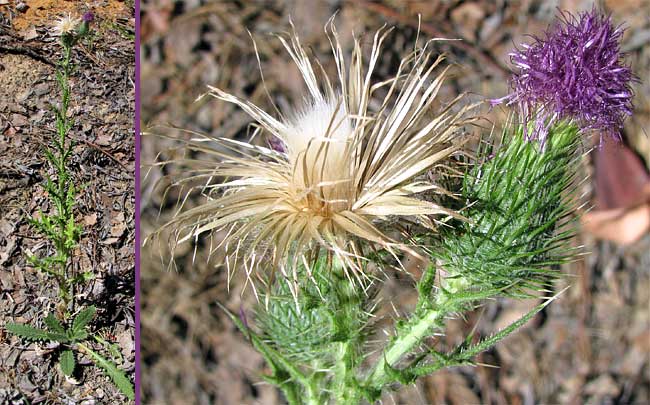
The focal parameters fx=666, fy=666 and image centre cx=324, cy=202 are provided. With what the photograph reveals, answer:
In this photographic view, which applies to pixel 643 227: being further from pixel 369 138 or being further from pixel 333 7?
pixel 369 138

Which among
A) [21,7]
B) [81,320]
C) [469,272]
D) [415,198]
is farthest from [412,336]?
[21,7]

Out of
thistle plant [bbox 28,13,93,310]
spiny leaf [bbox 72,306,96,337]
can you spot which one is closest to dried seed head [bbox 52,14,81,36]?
thistle plant [bbox 28,13,93,310]

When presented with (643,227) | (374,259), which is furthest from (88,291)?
(643,227)

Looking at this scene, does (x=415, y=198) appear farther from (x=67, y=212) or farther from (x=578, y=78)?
(x=67, y=212)

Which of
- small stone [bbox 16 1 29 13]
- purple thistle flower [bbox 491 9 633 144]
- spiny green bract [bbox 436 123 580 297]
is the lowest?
spiny green bract [bbox 436 123 580 297]

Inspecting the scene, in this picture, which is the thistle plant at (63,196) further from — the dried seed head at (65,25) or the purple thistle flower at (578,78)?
the purple thistle flower at (578,78)

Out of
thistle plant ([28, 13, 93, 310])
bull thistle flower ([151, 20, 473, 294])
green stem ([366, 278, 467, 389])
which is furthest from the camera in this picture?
thistle plant ([28, 13, 93, 310])

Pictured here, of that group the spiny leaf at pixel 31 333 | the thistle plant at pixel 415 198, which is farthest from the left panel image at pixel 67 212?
the thistle plant at pixel 415 198

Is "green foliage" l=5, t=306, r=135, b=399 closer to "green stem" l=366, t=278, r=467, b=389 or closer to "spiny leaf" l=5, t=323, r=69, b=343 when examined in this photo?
"spiny leaf" l=5, t=323, r=69, b=343
